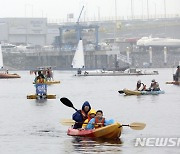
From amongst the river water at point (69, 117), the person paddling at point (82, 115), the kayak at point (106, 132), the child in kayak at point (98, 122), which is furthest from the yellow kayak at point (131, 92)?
the child in kayak at point (98, 122)

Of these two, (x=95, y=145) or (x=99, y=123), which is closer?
(x=95, y=145)

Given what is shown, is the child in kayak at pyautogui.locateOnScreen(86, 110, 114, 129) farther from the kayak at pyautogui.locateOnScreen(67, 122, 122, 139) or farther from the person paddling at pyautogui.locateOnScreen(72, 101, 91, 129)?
the person paddling at pyautogui.locateOnScreen(72, 101, 91, 129)

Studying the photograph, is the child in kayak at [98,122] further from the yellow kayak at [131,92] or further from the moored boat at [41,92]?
the yellow kayak at [131,92]

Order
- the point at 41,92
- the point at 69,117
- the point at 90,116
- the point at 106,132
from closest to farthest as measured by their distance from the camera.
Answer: the point at 106,132 → the point at 90,116 → the point at 69,117 → the point at 41,92

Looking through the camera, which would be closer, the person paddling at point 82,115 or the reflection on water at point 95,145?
the reflection on water at point 95,145

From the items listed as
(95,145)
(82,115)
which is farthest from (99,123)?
(95,145)

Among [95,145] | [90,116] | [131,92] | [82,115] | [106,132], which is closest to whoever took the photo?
[95,145]

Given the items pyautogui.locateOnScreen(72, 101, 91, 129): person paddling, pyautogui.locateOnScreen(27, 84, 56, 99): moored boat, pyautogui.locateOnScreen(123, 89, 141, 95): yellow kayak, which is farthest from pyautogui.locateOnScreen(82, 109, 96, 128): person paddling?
pyautogui.locateOnScreen(123, 89, 141, 95): yellow kayak

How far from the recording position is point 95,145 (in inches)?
1604

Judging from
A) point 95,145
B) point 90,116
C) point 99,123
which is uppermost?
point 90,116

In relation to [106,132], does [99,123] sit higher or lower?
higher

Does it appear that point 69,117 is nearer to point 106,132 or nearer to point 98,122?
point 98,122

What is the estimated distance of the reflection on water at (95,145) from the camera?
39.3 meters

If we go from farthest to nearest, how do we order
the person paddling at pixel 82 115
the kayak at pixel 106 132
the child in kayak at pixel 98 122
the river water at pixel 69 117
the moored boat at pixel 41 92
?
the moored boat at pixel 41 92, the person paddling at pixel 82 115, the child in kayak at pixel 98 122, the kayak at pixel 106 132, the river water at pixel 69 117
